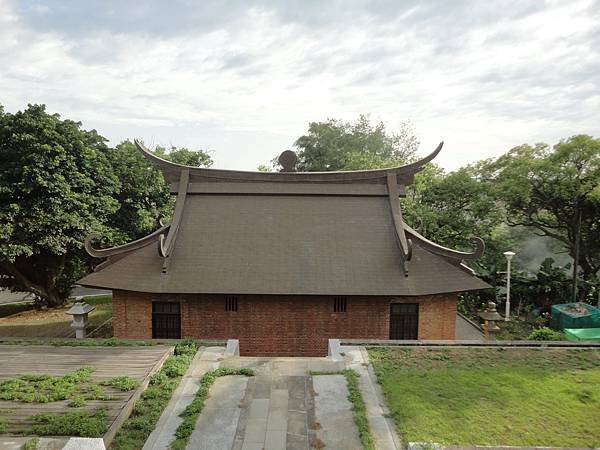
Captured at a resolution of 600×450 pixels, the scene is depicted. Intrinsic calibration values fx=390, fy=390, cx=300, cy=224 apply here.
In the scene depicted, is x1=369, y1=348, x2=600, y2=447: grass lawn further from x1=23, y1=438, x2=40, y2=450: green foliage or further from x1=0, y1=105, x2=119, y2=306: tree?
x1=0, y1=105, x2=119, y2=306: tree

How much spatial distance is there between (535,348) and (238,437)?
835cm

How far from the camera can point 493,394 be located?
787 cm

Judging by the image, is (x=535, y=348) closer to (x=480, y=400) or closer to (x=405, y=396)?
(x=480, y=400)

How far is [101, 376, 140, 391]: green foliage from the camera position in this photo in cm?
766

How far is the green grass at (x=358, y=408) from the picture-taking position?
20.6ft

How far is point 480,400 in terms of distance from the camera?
763 cm

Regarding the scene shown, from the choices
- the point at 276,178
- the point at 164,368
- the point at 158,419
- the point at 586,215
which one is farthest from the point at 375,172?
the point at 586,215

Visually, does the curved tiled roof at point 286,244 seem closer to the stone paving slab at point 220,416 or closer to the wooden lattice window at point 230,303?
the wooden lattice window at point 230,303

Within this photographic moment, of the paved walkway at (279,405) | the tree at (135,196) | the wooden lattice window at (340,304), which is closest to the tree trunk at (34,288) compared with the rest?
the tree at (135,196)

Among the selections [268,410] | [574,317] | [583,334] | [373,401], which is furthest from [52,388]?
[574,317]

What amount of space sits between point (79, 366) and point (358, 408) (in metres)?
6.29

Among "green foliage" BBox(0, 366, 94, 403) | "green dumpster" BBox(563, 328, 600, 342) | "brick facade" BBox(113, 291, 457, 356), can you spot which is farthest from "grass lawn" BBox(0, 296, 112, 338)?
"green dumpster" BBox(563, 328, 600, 342)

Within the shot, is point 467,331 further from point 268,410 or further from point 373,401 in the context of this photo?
point 268,410

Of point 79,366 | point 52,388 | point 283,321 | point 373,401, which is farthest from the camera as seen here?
point 283,321
